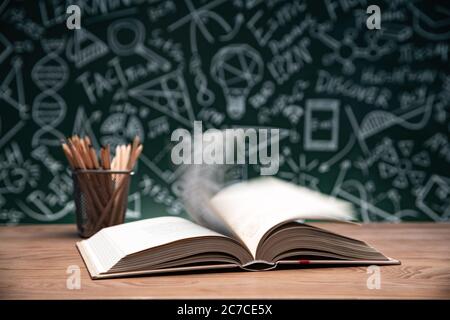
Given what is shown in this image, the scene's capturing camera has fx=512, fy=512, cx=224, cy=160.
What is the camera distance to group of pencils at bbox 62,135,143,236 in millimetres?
1185

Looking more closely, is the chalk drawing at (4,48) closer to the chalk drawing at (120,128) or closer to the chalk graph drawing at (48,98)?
the chalk graph drawing at (48,98)

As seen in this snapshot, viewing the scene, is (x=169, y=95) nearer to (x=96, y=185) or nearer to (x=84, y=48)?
(x=84, y=48)

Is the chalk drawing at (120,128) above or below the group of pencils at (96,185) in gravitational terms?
above

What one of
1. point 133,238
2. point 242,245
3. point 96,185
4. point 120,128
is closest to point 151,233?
point 133,238

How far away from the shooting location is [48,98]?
6.08 ft

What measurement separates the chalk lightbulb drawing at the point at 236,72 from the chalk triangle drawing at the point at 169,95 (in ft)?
0.43

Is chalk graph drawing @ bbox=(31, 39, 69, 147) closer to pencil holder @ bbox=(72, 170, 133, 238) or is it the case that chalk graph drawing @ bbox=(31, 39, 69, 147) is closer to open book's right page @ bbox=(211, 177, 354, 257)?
pencil holder @ bbox=(72, 170, 133, 238)

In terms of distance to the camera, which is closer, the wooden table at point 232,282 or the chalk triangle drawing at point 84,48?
the wooden table at point 232,282

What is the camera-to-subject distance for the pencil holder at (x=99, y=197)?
118 centimetres

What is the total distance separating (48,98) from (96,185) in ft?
2.62

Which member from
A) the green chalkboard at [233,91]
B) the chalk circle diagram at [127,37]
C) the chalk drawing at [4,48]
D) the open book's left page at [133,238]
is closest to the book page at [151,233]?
the open book's left page at [133,238]

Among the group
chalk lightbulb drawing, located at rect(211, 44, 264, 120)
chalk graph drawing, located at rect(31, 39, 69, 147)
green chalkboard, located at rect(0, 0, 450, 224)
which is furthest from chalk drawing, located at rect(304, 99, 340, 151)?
chalk graph drawing, located at rect(31, 39, 69, 147)

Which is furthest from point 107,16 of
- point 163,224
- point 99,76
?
point 163,224

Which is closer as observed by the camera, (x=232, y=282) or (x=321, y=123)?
(x=232, y=282)
